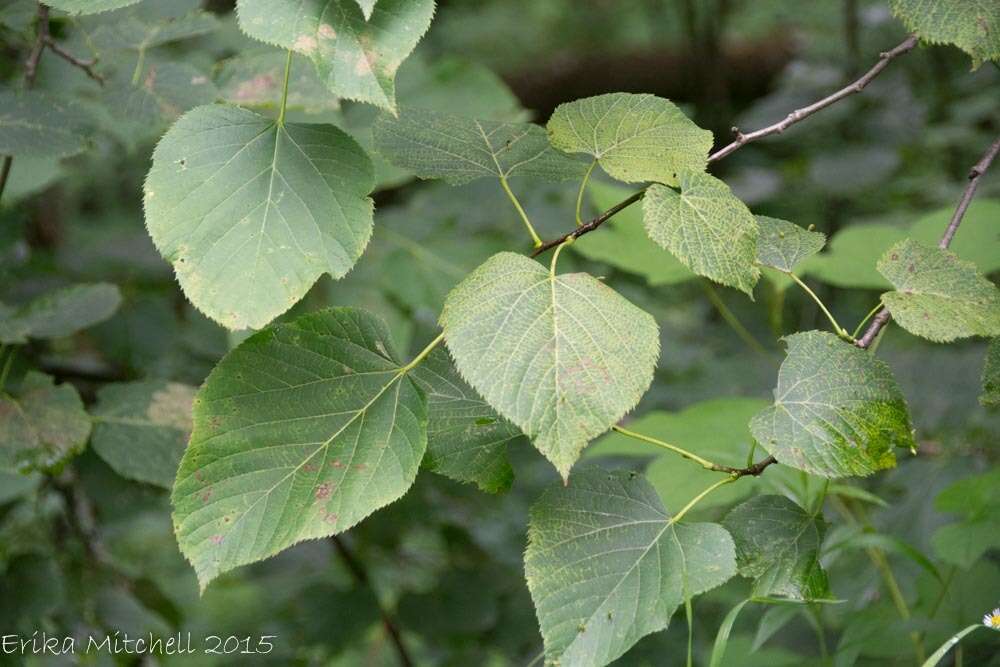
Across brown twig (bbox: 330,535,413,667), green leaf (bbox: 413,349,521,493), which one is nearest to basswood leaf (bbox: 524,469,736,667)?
green leaf (bbox: 413,349,521,493)

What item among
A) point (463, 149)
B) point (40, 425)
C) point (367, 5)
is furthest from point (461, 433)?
point (40, 425)

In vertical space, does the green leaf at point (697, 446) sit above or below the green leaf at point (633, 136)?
below

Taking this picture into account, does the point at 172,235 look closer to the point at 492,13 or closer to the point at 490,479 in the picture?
the point at 490,479

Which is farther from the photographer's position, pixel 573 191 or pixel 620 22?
pixel 620 22

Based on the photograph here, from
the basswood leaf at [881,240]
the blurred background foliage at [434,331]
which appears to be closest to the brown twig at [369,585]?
the blurred background foliage at [434,331]

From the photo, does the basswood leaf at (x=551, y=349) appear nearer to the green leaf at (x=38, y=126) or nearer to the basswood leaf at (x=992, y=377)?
the basswood leaf at (x=992, y=377)

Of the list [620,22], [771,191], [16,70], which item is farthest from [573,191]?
[620,22]

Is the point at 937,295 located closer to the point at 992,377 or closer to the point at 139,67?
the point at 992,377
